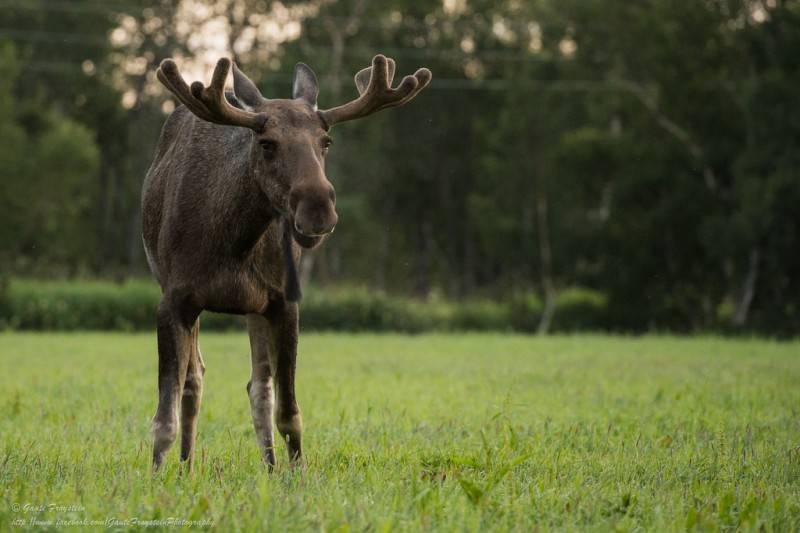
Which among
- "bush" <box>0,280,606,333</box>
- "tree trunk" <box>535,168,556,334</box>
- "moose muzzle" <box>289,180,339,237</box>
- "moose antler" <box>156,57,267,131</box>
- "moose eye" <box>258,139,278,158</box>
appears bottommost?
"bush" <box>0,280,606,333</box>

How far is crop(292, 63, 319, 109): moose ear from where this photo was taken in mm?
6695

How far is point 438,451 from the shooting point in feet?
24.2

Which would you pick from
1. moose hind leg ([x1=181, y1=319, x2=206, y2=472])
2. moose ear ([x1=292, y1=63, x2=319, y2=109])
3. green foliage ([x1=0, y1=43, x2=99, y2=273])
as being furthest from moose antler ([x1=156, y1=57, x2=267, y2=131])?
green foliage ([x1=0, y1=43, x2=99, y2=273])

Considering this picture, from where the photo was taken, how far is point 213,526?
455 centimetres

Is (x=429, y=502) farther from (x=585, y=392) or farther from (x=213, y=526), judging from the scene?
(x=585, y=392)

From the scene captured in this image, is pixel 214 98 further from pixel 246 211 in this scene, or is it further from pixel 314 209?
pixel 314 209

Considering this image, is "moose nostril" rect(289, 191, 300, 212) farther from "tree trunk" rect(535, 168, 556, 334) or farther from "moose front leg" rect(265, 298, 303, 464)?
"tree trunk" rect(535, 168, 556, 334)

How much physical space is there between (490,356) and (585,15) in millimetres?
23677

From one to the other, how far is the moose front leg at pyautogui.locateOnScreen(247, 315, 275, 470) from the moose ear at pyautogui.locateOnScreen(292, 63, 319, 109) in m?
1.45

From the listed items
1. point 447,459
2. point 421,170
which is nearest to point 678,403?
point 447,459

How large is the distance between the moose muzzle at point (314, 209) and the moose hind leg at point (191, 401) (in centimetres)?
186

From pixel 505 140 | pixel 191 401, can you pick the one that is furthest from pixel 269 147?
pixel 505 140

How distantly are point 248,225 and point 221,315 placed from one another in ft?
84.5

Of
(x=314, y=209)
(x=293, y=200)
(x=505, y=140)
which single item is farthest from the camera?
(x=505, y=140)
